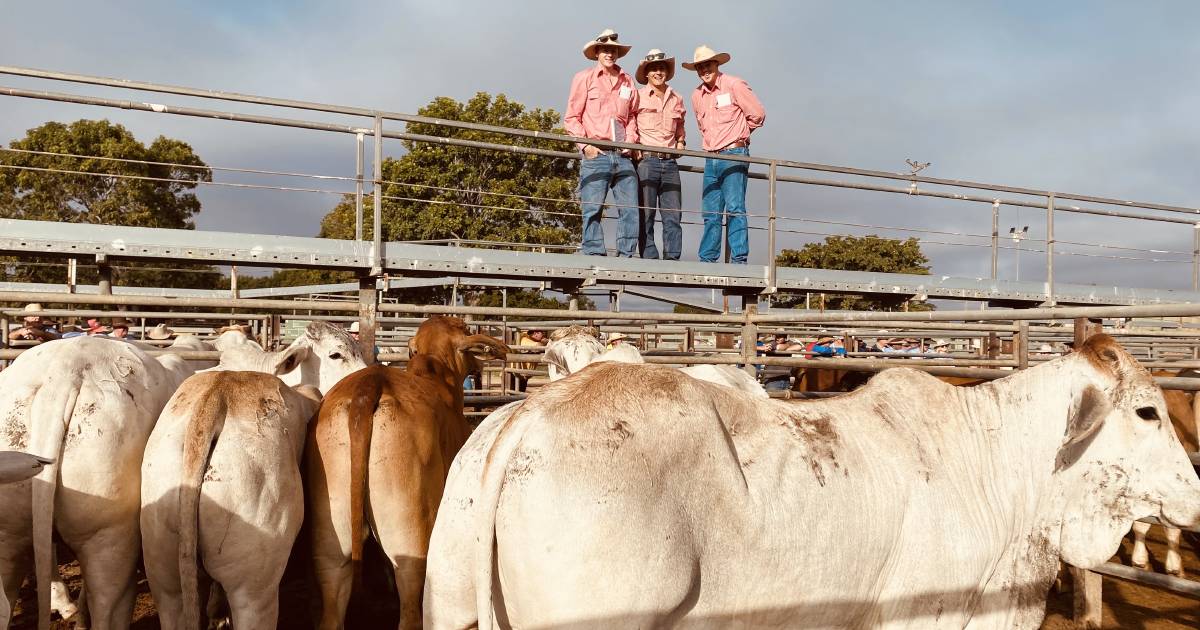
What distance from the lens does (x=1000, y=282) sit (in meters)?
7.98

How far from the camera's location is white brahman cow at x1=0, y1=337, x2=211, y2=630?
138 inches

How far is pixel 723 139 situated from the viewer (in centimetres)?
780

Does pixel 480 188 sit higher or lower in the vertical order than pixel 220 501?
higher

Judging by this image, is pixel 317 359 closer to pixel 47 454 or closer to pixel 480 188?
pixel 47 454

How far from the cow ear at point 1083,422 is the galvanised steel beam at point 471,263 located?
391 cm

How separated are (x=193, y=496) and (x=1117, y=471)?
11.5 feet

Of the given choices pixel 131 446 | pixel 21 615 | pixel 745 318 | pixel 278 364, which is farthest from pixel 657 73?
pixel 21 615

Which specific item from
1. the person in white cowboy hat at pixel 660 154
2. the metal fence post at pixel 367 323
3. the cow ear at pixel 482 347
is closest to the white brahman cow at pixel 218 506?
the cow ear at pixel 482 347

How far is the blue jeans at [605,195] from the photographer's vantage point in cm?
707

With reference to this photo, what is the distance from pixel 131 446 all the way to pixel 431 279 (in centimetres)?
392

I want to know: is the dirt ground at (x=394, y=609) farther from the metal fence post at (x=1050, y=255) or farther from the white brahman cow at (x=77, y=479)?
the metal fence post at (x=1050, y=255)

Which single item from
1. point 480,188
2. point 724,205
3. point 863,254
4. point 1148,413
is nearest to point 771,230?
point 724,205

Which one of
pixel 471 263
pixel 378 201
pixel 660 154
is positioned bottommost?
pixel 471 263

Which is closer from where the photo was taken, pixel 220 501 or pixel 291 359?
pixel 220 501
